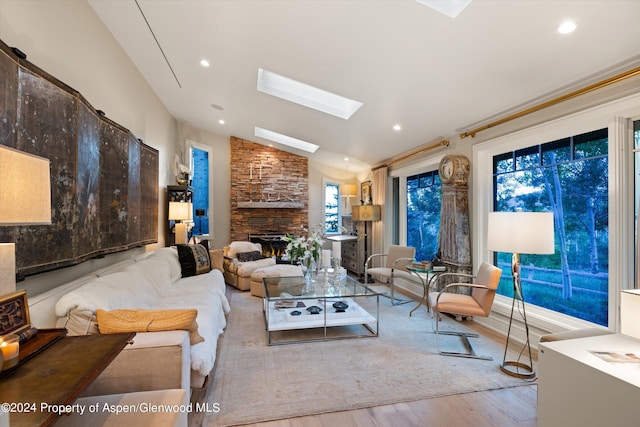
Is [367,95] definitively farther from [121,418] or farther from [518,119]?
[121,418]

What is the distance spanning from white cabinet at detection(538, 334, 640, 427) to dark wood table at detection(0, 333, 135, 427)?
2002 millimetres

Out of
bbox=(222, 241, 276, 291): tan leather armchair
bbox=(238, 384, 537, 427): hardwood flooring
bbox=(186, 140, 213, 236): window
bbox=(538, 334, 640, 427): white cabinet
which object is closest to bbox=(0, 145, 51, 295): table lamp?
bbox=(238, 384, 537, 427): hardwood flooring

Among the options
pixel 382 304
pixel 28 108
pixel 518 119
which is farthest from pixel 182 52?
pixel 382 304

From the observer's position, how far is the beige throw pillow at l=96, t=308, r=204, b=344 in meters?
1.66

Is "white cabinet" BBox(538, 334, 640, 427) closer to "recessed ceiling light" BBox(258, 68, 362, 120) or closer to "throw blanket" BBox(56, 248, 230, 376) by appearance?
"throw blanket" BBox(56, 248, 230, 376)

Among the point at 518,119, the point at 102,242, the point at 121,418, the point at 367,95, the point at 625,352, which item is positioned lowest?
the point at 121,418

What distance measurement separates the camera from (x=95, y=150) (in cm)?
258

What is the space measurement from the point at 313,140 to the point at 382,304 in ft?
10.5

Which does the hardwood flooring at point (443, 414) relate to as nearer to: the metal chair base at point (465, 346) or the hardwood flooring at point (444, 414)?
the hardwood flooring at point (444, 414)

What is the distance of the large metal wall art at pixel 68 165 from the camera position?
165 cm

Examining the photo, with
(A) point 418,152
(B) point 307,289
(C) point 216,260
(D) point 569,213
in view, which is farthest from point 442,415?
(C) point 216,260

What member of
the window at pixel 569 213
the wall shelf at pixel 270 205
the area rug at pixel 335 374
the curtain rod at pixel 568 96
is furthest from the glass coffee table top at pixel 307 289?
the wall shelf at pixel 270 205

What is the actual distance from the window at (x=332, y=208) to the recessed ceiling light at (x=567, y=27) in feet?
19.0

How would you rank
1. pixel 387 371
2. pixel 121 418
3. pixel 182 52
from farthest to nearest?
pixel 182 52 → pixel 387 371 → pixel 121 418
